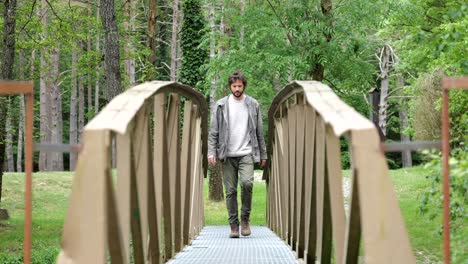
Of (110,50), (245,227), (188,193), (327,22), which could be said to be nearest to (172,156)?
(188,193)

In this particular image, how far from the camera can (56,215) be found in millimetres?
22750

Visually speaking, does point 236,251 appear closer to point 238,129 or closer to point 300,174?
point 300,174

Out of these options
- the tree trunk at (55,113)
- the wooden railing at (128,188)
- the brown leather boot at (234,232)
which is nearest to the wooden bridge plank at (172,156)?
the wooden railing at (128,188)

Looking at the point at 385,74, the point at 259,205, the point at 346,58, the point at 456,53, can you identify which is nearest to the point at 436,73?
→ the point at 259,205

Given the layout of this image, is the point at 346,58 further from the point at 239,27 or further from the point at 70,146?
the point at 70,146

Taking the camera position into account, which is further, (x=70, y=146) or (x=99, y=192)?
(x=70, y=146)

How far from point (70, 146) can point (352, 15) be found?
490 inches

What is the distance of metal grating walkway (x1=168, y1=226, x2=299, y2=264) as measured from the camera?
22.0 ft

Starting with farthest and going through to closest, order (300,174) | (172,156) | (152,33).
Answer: (152,33) < (172,156) < (300,174)

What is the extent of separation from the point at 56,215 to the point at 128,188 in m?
19.0

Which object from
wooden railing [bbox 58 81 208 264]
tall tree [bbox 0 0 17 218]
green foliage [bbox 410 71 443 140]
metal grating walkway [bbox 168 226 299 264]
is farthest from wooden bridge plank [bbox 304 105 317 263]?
green foliage [bbox 410 71 443 140]

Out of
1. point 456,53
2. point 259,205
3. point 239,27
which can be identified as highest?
point 239,27

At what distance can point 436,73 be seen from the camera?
2825 cm

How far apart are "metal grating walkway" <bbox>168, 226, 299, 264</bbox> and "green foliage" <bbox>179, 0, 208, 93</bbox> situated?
19413 mm
